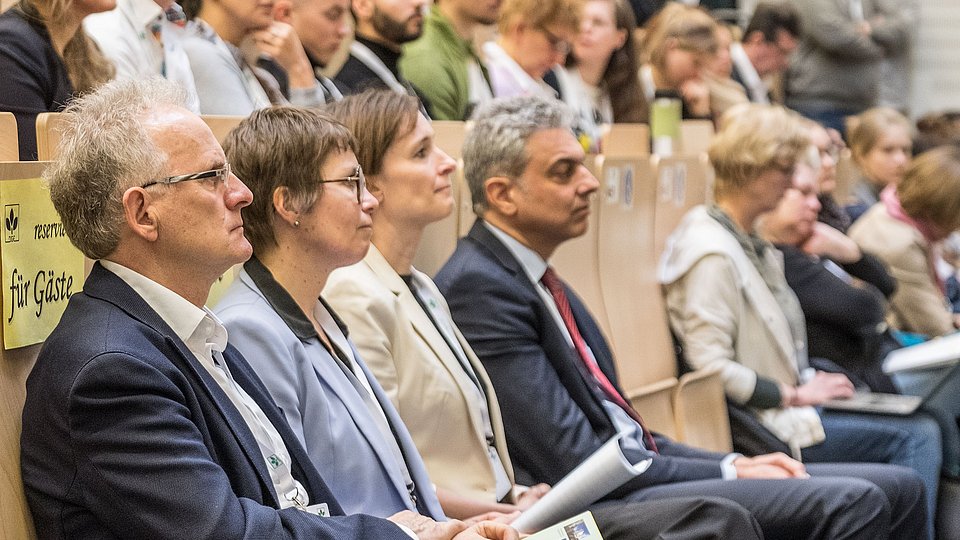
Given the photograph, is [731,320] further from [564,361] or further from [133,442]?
[133,442]

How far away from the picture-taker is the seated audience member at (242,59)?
2.78 meters

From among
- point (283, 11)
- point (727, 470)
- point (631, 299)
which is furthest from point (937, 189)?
point (283, 11)

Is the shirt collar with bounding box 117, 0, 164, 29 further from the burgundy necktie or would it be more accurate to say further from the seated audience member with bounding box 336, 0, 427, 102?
the burgundy necktie

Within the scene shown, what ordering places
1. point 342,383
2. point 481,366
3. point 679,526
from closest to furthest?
1. point 342,383
2. point 679,526
3. point 481,366

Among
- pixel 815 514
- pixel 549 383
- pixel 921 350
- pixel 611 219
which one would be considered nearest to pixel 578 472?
pixel 549 383

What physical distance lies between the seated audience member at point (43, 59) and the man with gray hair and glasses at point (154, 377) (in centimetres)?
55

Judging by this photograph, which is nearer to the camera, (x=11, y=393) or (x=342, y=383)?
(x=11, y=393)

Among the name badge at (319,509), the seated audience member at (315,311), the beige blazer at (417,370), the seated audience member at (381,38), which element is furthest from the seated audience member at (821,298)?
the name badge at (319,509)

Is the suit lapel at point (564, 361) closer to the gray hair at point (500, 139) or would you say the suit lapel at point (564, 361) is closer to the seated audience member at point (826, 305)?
the gray hair at point (500, 139)

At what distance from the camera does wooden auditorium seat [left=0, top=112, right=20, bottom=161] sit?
1854 millimetres

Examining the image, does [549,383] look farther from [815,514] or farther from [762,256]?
[762,256]

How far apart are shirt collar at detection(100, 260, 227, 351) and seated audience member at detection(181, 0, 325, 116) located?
3.34 ft

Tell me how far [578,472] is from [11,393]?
90 centimetres

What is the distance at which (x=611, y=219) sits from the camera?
348 centimetres
